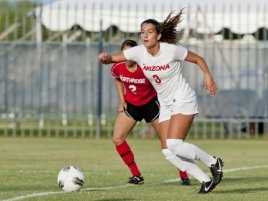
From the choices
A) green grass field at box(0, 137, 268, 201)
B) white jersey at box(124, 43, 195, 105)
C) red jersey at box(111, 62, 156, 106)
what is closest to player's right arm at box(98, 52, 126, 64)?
white jersey at box(124, 43, 195, 105)

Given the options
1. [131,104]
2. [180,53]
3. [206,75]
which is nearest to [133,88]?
[131,104]

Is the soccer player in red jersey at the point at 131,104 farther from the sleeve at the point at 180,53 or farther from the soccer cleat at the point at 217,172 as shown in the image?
the soccer cleat at the point at 217,172

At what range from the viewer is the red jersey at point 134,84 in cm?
1439

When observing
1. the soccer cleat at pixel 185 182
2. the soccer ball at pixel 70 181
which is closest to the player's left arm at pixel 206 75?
the soccer ball at pixel 70 181

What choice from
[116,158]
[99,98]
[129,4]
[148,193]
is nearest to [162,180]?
[148,193]

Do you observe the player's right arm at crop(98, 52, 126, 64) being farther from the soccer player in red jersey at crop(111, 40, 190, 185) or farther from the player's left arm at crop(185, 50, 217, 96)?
the soccer player in red jersey at crop(111, 40, 190, 185)

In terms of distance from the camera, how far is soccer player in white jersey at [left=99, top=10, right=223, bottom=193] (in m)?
12.3

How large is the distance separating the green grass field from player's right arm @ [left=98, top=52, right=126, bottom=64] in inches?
60.9


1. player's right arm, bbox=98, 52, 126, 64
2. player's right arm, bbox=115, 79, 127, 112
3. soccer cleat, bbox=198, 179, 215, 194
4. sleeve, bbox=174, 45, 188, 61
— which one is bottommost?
soccer cleat, bbox=198, 179, 215, 194

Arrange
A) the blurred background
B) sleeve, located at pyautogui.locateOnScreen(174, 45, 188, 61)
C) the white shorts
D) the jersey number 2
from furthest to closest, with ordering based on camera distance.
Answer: the blurred background
the jersey number 2
sleeve, located at pyautogui.locateOnScreen(174, 45, 188, 61)
the white shorts

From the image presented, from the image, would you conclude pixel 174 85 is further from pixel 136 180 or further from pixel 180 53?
pixel 136 180

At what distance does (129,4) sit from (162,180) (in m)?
15.0

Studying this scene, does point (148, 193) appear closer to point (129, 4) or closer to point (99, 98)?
point (99, 98)

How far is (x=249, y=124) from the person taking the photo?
28375 millimetres
